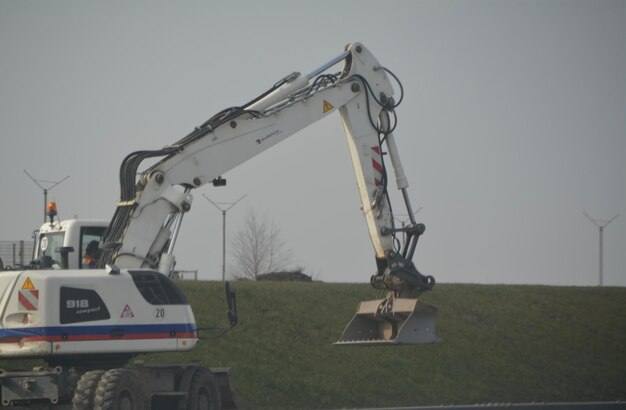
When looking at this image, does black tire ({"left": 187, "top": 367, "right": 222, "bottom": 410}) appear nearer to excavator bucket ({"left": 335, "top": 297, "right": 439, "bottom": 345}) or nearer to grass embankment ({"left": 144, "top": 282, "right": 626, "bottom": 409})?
excavator bucket ({"left": 335, "top": 297, "right": 439, "bottom": 345})

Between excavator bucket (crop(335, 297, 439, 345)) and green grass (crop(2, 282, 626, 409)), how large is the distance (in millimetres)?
10373

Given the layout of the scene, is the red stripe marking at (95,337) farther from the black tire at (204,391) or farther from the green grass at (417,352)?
the green grass at (417,352)

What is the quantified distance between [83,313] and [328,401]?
16.4 m

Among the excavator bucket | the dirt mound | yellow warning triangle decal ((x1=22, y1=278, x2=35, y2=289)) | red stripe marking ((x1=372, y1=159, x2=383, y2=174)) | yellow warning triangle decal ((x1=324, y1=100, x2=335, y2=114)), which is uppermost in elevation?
yellow warning triangle decal ((x1=324, y1=100, x2=335, y2=114))

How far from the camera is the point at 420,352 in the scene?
144 ft

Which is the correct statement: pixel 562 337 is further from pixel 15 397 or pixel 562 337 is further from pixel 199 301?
pixel 15 397

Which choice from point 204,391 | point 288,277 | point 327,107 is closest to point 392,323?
point 204,391

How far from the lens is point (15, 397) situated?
70.9ft

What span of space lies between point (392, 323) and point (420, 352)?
18.8 metres

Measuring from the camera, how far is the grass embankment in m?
38.6

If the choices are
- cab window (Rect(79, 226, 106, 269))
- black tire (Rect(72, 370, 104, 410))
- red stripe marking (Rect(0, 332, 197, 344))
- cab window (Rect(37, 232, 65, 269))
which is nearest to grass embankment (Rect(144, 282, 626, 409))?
cab window (Rect(37, 232, 65, 269))

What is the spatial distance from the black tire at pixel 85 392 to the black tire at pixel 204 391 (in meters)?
3.10

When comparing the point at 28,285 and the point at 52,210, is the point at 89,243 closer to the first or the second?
the point at 52,210

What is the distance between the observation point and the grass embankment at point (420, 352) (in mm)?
38562
